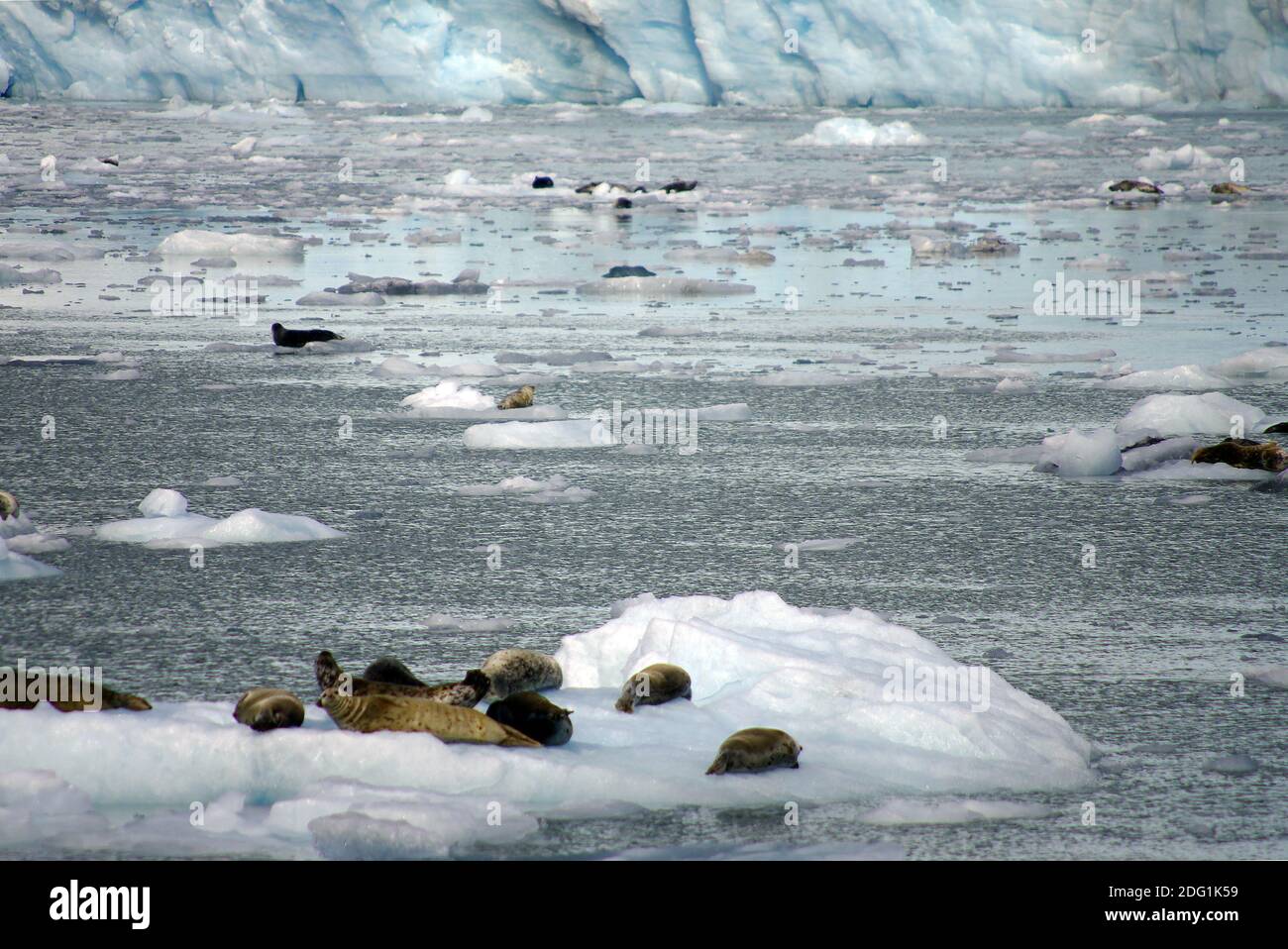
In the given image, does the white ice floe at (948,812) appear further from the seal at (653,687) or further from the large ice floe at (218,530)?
the large ice floe at (218,530)

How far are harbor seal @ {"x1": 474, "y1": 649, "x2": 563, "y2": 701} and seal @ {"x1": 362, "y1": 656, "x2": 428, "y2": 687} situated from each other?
127mm

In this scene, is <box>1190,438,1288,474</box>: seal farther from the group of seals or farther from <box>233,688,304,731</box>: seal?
Answer: <box>233,688,304,731</box>: seal

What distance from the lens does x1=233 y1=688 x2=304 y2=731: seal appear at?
2.61 metres

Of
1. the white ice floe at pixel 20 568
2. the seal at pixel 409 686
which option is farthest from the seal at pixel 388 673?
the white ice floe at pixel 20 568

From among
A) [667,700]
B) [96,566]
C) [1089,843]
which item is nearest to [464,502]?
[96,566]

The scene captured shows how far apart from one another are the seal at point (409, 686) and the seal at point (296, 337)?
4703 millimetres

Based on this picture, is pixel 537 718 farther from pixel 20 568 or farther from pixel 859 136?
pixel 859 136

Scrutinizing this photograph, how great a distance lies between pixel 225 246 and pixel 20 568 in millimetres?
8359

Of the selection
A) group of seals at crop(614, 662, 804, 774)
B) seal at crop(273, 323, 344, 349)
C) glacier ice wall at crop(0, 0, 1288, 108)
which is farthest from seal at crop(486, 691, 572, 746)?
glacier ice wall at crop(0, 0, 1288, 108)

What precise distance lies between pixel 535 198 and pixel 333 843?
16093 millimetres

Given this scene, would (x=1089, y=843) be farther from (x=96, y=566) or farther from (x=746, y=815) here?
(x=96, y=566)

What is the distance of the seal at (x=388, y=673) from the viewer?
286cm

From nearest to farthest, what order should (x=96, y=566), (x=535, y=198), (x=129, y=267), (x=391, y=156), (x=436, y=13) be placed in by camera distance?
(x=96, y=566) < (x=129, y=267) < (x=535, y=198) < (x=391, y=156) < (x=436, y=13)

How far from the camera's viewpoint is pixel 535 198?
17891 millimetres
